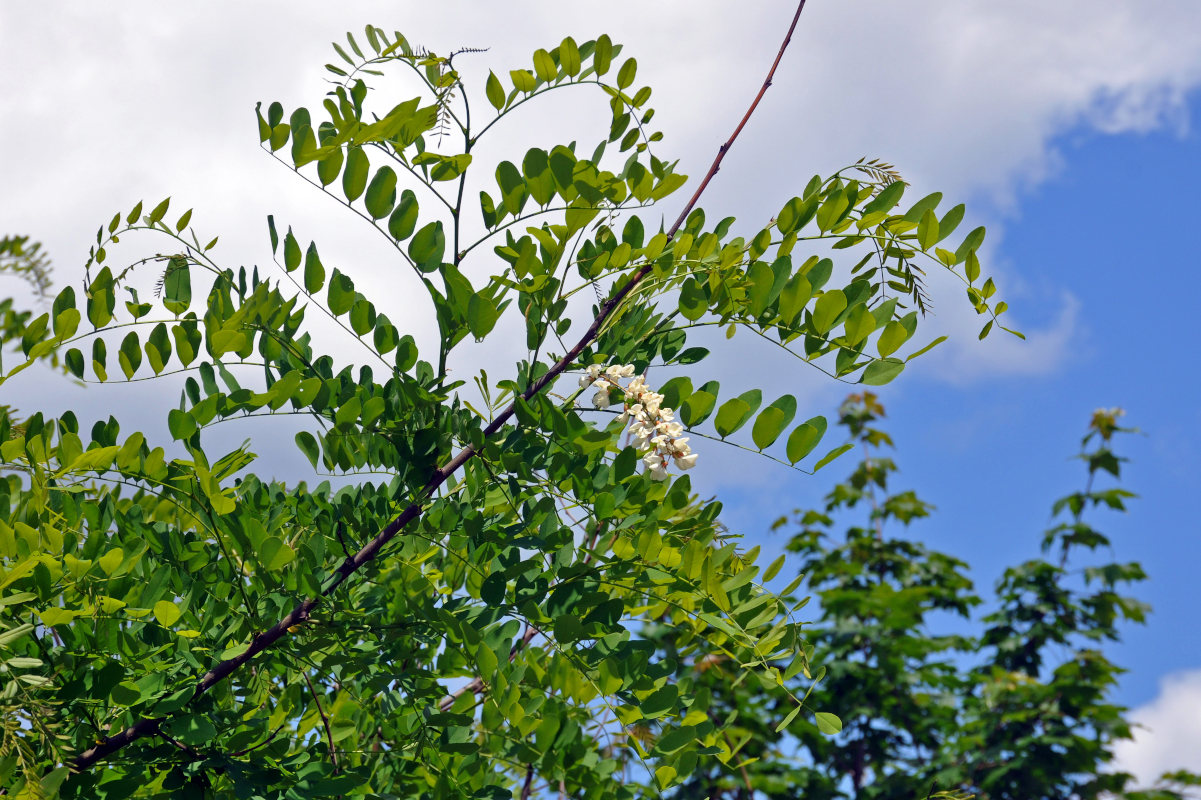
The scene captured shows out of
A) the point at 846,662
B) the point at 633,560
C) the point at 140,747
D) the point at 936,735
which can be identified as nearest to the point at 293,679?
the point at 140,747

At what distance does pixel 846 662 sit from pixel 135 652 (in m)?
6.04

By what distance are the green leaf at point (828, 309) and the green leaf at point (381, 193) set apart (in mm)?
686

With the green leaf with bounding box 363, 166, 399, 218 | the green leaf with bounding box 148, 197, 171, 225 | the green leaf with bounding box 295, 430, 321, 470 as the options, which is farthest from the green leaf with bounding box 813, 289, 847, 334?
the green leaf with bounding box 148, 197, 171, 225

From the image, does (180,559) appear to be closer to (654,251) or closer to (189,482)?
(189,482)

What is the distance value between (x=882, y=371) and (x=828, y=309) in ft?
0.41

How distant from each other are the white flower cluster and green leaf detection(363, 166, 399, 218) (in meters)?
0.41

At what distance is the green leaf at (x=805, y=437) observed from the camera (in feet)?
4.52

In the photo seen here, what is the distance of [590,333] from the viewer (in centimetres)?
148

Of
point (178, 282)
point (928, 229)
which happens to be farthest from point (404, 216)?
point (928, 229)

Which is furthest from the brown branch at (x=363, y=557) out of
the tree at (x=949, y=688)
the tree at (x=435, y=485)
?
the tree at (x=949, y=688)

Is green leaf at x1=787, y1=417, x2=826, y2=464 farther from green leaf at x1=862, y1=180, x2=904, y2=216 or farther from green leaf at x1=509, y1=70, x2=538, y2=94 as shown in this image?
green leaf at x1=509, y1=70, x2=538, y2=94

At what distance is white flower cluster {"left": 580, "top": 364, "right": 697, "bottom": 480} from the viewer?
1376 mm

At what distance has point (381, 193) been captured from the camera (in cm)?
143

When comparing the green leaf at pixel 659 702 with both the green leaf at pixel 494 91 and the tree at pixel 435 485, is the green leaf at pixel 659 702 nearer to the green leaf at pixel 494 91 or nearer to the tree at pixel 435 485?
the tree at pixel 435 485
